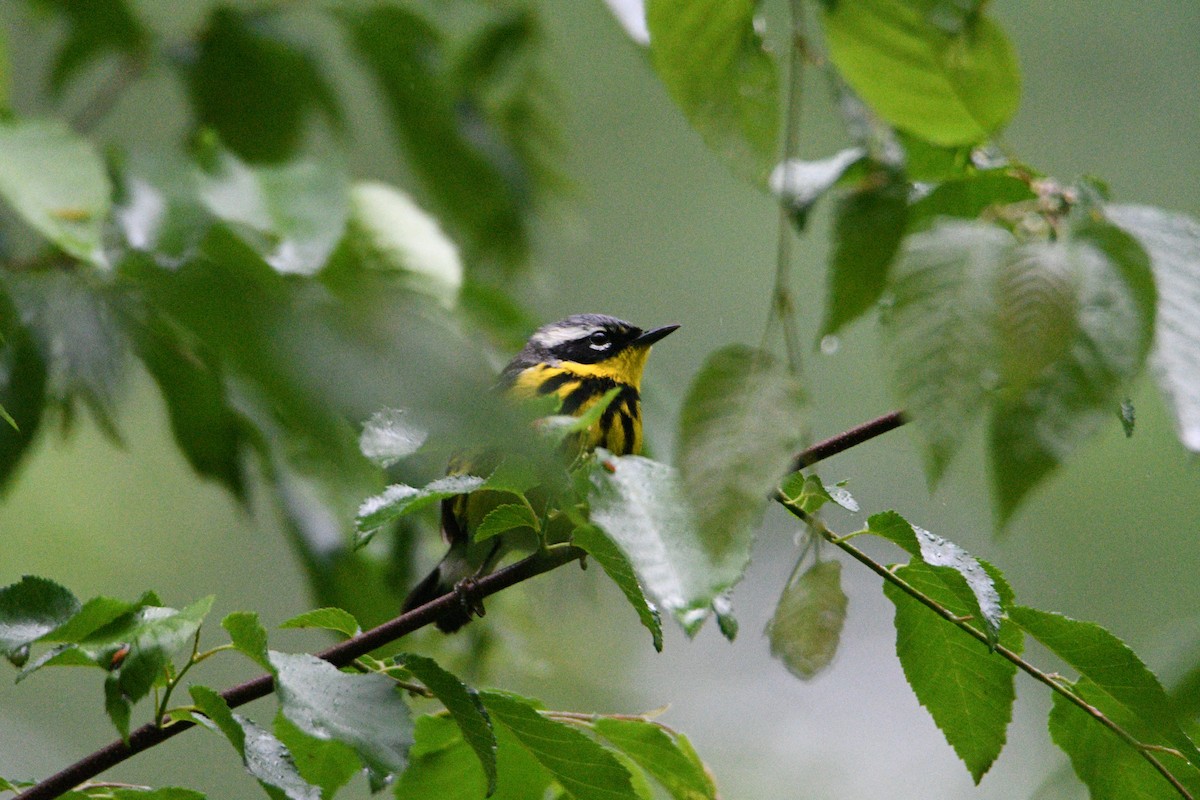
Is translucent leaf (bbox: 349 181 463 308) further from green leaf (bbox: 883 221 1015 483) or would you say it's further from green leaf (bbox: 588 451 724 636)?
green leaf (bbox: 883 221 1015 483)

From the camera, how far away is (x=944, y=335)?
658 millimetres

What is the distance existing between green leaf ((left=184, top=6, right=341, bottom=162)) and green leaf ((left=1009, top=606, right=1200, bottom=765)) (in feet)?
7.00

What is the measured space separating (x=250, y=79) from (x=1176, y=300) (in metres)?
2.51

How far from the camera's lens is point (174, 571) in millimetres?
7484

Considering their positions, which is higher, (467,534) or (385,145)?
(467,534)

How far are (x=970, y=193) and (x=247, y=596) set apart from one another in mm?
→ 7535

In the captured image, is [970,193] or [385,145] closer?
[970,193]

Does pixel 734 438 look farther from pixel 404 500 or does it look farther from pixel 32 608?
pixel 32 608

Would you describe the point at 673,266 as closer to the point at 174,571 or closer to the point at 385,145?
the point at 385,145

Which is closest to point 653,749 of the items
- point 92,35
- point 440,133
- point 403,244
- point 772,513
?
point 403,244

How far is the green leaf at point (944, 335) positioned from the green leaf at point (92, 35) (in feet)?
8.29

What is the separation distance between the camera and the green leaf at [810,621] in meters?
0.93

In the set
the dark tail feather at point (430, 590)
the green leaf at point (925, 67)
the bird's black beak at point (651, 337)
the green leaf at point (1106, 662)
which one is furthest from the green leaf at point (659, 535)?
the bird's black beak at point (651, 337)

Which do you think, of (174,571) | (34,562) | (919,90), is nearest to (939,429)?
(919,90)
